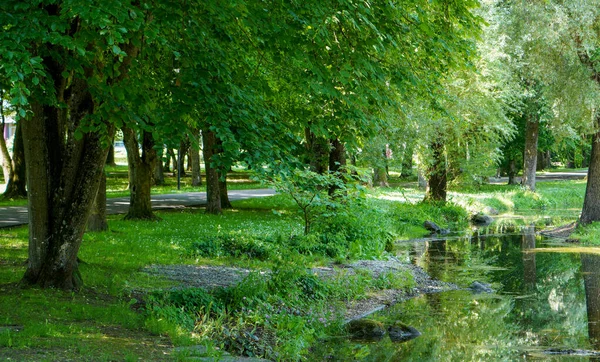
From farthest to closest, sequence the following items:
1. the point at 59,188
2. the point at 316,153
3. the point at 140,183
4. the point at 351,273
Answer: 1. the point at 316,153
2. the point at 140,183
3. the point at 351,273
4. the point at 59,188

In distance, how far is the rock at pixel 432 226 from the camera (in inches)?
1139

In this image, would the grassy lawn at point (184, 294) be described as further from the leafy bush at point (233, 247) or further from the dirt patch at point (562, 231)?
the dirt patch at point (562, 231)

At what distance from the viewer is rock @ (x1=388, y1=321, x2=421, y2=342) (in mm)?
12062

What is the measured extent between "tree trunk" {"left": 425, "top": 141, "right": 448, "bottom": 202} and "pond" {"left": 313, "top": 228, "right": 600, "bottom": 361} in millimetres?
10225

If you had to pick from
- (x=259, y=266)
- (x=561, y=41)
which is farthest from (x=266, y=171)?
(x=561, y=41)

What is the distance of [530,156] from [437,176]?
12.1 metres

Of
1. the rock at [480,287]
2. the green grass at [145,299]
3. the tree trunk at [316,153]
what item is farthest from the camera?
the tree trunk at [316,153]

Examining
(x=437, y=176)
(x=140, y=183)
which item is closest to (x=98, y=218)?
Result: (x=140, y=183)

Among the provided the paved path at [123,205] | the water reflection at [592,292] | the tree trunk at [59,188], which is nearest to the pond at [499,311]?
the water reflection at [592,292]

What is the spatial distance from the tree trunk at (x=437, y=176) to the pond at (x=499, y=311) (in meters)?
10.2

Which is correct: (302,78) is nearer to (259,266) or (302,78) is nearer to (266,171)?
(266,171)

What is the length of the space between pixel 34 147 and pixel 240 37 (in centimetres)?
367

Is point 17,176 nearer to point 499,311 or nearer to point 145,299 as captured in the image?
point 145,299

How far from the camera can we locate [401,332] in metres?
12.2
